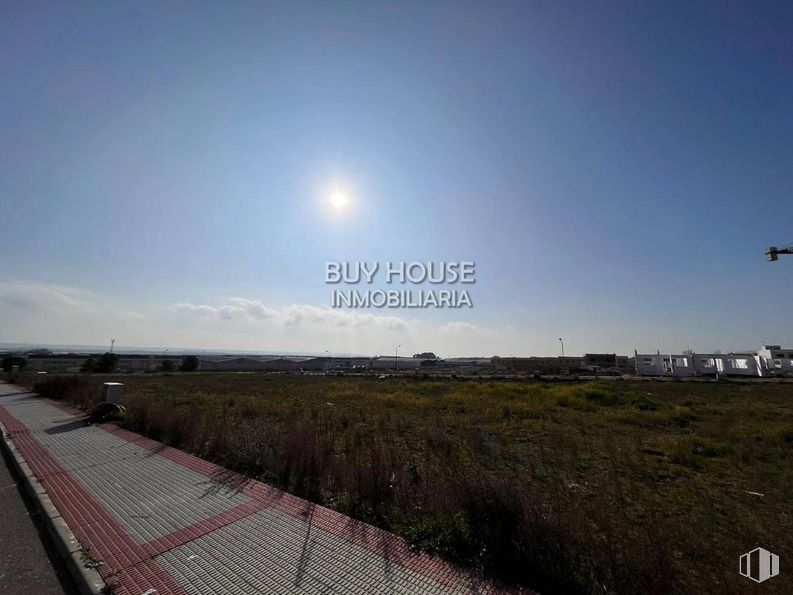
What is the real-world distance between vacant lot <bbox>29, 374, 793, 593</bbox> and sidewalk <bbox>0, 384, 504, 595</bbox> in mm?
424

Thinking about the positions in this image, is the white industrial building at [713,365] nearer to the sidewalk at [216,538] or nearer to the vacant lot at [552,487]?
the vacant lot at [552,487]

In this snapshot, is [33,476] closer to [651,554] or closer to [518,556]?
[518,556]

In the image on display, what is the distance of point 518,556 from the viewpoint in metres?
3.58

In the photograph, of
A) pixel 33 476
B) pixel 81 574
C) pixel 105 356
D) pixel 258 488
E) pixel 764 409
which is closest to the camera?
pixel 81 574

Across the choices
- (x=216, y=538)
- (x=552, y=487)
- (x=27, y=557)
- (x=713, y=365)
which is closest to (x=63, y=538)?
(x=27, y=557)

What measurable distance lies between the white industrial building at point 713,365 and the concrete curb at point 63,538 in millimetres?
80528

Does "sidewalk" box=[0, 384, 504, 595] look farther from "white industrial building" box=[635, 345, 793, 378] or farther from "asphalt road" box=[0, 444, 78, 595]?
"white industrial building" box=[635, 345, 793, 378]

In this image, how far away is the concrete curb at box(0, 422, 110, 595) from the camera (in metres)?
3.20

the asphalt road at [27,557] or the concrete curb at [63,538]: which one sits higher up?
the concrete curb at [63,538]

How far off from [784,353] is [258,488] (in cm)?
11107

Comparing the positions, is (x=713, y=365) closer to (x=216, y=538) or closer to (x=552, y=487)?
(x=552, y=487)

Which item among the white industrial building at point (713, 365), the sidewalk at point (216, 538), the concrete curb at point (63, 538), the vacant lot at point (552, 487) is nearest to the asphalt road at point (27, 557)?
the concrete curb at point (63, 538)

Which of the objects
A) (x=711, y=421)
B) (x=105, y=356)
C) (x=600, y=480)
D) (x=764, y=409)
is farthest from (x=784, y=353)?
(x=105, y=356)

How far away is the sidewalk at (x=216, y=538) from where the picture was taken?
3270mm
